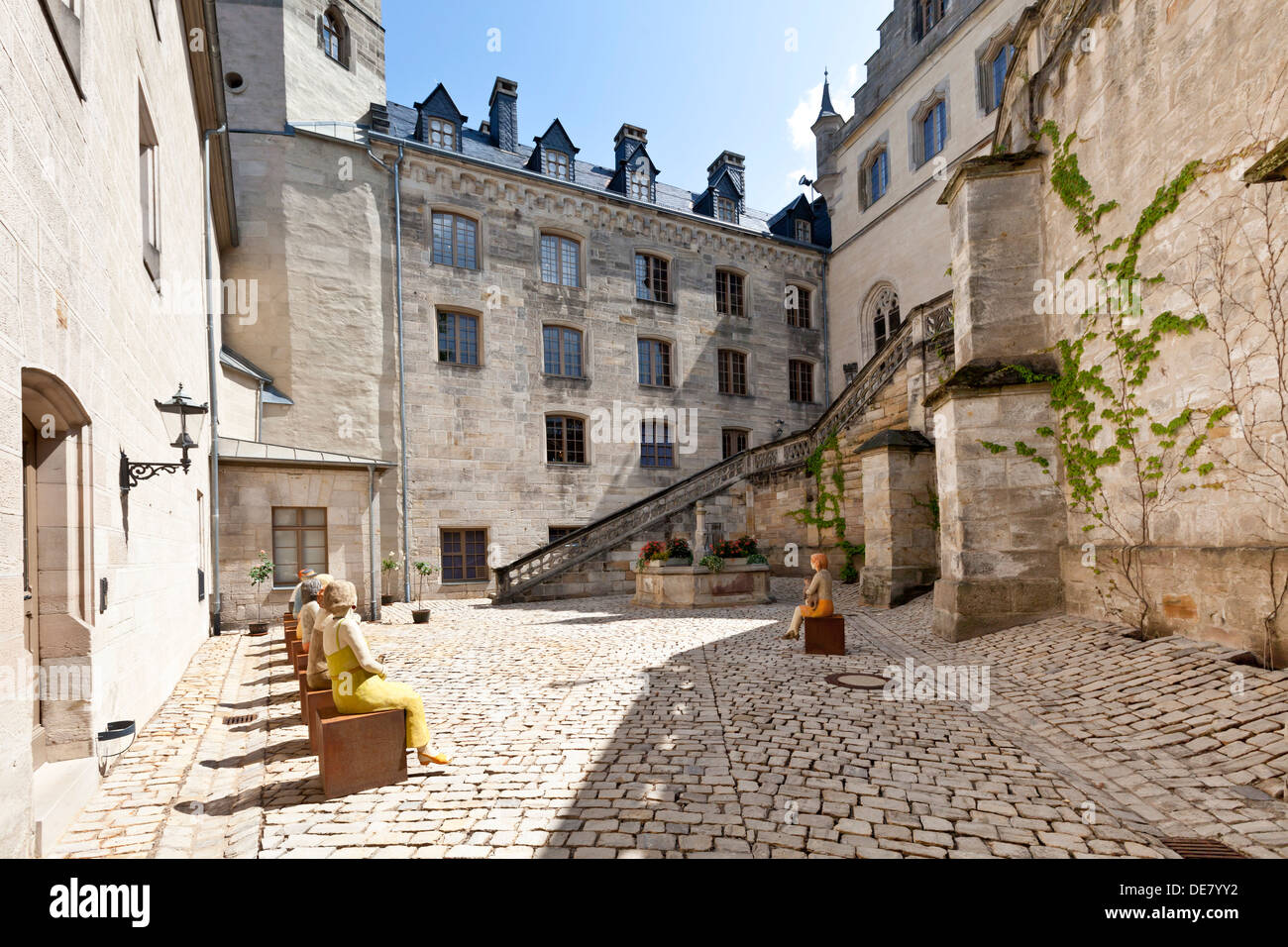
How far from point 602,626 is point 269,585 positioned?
273 inches

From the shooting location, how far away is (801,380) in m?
27.2

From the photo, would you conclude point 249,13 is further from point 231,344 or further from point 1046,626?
point 1046,626

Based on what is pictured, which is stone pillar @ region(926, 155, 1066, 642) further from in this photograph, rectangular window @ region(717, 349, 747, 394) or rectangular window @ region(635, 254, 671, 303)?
rectangular window @ region(717, 349, 747, 394)

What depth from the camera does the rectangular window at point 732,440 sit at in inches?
989

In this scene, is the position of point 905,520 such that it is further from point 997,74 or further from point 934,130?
point 934,130

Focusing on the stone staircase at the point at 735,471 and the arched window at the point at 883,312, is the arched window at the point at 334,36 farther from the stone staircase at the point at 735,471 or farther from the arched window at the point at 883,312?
the arched window at the point at 883,312

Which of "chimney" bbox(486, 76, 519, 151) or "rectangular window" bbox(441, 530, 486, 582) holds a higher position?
"chimney" bbox(486, 76, 519, 151)

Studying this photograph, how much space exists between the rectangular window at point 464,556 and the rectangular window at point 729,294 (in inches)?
485

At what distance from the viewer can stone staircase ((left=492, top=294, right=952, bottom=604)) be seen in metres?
14.6

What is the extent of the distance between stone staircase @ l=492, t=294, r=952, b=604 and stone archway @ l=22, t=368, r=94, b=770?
1305cm

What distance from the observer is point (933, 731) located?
17.8 feet

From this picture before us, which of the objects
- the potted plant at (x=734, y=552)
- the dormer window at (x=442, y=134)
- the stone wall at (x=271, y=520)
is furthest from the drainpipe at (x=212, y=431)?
the potted plant at (x=734, y=552)

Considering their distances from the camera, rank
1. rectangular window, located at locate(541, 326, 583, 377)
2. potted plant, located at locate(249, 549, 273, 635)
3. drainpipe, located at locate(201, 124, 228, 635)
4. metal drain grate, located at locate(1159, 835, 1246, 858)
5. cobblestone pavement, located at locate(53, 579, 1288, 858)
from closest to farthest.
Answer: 1. metal drain grate, located at locate(1159, 835, 1246, 858)
2. cobblestone pavement, located at locate(53, 579, 1288, 858)
3. drainpipe, located at locate(201, 124, 228, 635)
4. potted plant, located at locate(249, 549, 273, 635)
5. rectangular window, located at locate(541, 326, 583, 377)

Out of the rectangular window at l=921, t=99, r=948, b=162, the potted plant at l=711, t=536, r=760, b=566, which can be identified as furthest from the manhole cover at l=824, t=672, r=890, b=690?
the rectangular window at l=921, t=99, r=948, b=162
